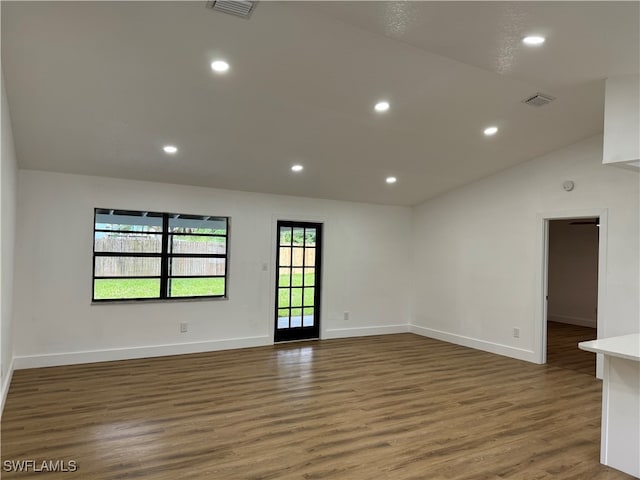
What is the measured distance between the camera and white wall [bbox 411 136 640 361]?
4.93 metres

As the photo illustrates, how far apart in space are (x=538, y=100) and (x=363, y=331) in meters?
4.69

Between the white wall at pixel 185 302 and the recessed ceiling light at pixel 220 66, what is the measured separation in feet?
9.36

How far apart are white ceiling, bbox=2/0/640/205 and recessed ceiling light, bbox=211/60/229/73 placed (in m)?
0.07

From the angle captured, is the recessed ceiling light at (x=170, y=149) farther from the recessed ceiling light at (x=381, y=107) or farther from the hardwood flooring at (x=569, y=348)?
the hardwood flooring at (x=569, y=348)

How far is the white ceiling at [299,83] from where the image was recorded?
267cm

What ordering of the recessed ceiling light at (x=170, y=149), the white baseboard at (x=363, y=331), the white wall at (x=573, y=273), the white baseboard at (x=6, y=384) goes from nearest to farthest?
1. the white baseboard at (x=6, y=384)
2. the recessed ceiling light at (x=170, y=149)
3. the white baseboard at (x=363, y=331)
4. the white wall at (x=573, y=273)

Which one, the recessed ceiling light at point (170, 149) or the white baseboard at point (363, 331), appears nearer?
the recessed ceiling light at point (170, 149)

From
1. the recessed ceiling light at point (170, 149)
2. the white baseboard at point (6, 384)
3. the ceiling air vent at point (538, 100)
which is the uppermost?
the ceiling air vent at point (538, 100)

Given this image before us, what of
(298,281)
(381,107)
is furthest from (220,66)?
(298,281)

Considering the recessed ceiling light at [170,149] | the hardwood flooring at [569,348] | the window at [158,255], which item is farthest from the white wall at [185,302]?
the hardwood flooring at [569,348]

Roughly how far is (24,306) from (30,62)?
313 cm

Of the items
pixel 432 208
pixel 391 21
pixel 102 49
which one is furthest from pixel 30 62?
pixel 432 208

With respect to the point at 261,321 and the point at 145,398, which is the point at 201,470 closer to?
the point at 145,398

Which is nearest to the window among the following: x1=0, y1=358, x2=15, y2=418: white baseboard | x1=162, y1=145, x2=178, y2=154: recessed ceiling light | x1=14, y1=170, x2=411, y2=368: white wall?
x1=14, y1=170, x2=411, y2=368: white wall
